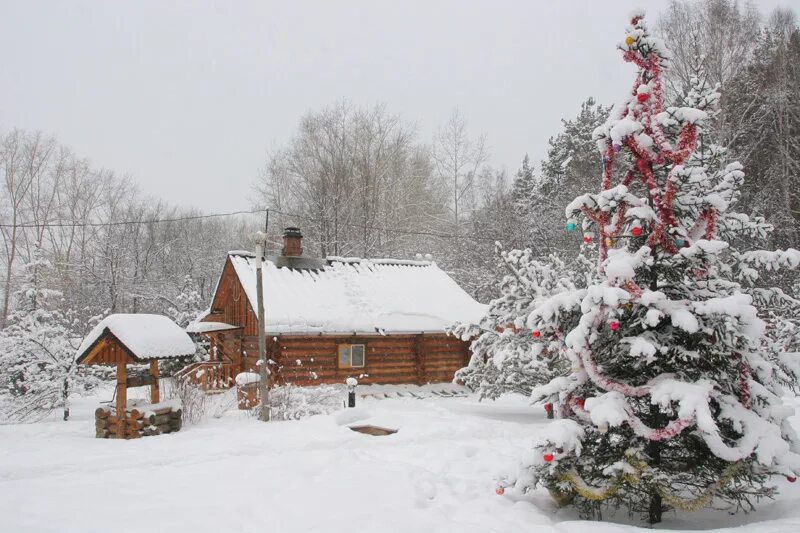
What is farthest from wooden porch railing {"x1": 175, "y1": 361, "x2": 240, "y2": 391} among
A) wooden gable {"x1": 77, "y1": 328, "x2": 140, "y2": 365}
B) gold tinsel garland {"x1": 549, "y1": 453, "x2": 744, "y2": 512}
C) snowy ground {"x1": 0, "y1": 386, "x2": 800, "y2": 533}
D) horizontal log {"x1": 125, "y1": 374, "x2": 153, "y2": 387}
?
gold tinsel garland {"x1": 549, "y1": 453, "x2": 744, "y2": 512}

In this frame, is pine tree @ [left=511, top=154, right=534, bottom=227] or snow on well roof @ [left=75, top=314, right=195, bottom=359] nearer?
snow on well roof @ [left=75, top=314, right=195, bottom=359]

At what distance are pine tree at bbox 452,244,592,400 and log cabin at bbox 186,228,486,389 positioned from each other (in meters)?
6.36

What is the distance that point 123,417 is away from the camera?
451 inches

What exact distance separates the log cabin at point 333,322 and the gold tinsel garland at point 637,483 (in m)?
13.5

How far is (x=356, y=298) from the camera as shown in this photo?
67.9ft

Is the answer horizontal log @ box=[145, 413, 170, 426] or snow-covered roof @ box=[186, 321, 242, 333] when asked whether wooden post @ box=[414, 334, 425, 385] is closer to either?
snow-covered roof @ box=[186, 321, 242, 333]

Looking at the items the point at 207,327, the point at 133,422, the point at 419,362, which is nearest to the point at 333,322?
the point at 419,362

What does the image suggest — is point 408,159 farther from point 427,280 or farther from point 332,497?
point 332,497

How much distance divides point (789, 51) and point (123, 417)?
2914 centimetres

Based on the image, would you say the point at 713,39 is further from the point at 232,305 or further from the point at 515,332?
the point at 232,305

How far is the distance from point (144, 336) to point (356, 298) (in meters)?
9.47

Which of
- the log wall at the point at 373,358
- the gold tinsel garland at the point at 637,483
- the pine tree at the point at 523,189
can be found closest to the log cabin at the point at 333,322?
the log wall at the point at 373,358

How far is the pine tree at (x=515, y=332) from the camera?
1160 cm

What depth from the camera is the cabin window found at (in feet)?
66.0
